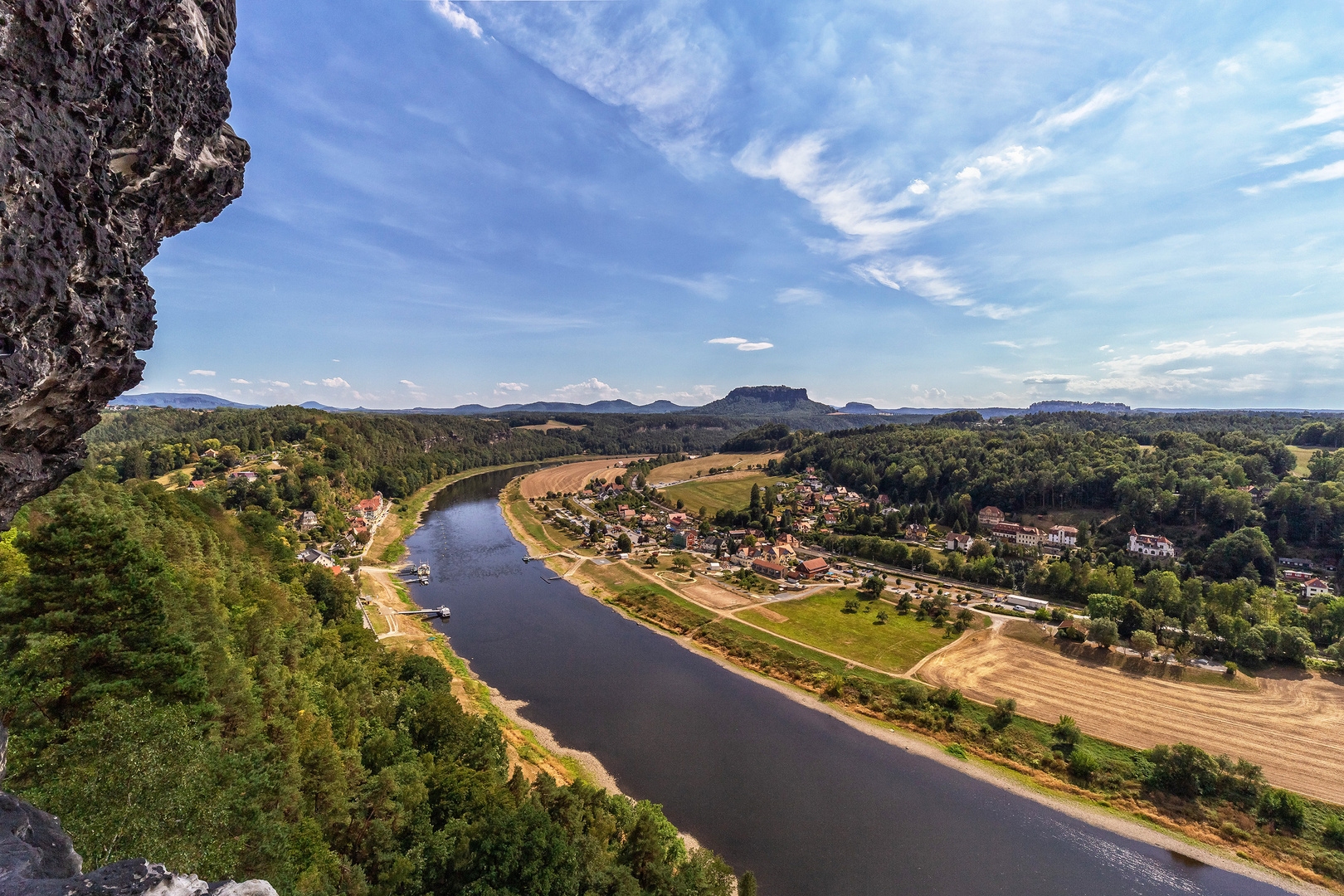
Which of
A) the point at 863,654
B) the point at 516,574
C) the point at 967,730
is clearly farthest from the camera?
the point at 516,574

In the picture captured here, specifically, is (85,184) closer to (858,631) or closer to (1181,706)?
(858,631)

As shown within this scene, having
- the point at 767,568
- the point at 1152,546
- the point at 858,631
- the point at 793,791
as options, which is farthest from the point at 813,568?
the point at 1152,546

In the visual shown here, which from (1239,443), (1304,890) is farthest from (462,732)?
(1239,443)

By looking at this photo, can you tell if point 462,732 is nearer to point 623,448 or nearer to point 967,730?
point 967,730

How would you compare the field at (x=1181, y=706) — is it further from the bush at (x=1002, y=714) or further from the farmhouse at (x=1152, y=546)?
the farmhouse at (x=1152, y=546)

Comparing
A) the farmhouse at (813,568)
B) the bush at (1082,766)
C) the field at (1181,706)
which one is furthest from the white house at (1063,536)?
the bush at (1082,766)

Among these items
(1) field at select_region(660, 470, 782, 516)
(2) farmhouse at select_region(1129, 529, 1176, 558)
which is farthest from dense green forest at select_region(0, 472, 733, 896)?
(1) field at select_region(660, 470, 782, 516)

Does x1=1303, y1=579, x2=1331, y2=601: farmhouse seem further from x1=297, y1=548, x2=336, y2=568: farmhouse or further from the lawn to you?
x1=297, y1=548, x2=336, y2=568: farmhouse
